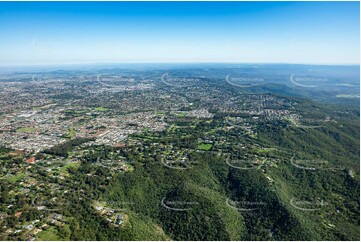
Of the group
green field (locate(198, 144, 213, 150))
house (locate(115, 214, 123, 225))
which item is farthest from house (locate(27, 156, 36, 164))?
green field (locate(198, 144, 213, 150))

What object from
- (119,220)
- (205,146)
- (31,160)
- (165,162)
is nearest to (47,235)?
(119,220)

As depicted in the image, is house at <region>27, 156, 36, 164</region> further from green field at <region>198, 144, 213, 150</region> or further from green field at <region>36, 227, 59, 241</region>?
green field at <region>198, 144, 213, 150</region>

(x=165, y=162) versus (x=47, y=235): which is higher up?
(x=165, y=162)

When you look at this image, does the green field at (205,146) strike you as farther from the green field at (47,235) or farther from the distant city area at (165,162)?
the green field at (47,235)

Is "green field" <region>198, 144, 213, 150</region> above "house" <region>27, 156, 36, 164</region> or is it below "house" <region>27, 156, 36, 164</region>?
below

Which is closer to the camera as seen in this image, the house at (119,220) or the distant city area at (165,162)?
the house at (119,220)

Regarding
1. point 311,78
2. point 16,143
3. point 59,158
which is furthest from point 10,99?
point 311,78

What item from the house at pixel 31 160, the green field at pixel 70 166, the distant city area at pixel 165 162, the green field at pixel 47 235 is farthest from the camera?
the house at pixel 31 160

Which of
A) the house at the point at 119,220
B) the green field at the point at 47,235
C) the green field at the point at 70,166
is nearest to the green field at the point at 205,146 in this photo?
the green field at the point at 70,166

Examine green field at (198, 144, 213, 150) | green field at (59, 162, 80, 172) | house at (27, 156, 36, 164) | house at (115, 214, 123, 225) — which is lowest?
house at (115, 214, 123, 225)

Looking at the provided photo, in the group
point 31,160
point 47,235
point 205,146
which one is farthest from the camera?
Result: point 205,146

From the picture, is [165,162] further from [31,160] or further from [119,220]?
[31,160]

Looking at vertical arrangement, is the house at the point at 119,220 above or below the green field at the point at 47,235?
below
